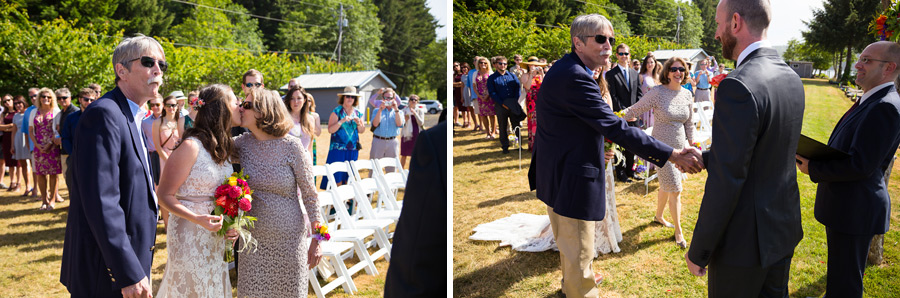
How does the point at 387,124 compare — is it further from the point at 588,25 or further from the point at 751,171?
the point at 751,171

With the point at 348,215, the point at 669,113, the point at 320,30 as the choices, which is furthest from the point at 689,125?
the point at 320,30

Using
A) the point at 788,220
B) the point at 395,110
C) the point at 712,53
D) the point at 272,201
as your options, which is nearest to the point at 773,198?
the point at 788,220

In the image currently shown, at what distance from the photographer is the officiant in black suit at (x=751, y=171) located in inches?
86.2

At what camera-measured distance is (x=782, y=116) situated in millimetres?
2264

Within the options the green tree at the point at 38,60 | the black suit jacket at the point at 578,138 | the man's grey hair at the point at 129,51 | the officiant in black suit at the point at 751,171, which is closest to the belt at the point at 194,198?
the man's grey hair at the point at 129,51

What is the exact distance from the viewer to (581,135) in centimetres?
332

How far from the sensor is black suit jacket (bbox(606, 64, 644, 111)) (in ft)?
26.5

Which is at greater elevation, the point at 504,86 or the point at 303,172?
the point at 504,86

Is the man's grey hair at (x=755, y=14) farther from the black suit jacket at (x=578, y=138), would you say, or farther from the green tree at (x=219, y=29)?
the green tree at (x=219, y=29)

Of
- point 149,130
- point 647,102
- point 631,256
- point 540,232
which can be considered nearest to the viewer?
point 631,256

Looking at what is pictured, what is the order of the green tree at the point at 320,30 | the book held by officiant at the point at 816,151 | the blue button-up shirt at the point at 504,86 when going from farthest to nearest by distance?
the green tree at the point at 320,30 < the blue button-up shirt at the point at 504,86 < the book held by officiant at the point at 816,151

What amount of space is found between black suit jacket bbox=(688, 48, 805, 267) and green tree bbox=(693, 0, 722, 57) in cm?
1058

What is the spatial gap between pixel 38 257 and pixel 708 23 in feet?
42.9

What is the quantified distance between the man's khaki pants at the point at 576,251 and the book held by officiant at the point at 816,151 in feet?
4.07
